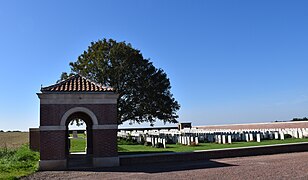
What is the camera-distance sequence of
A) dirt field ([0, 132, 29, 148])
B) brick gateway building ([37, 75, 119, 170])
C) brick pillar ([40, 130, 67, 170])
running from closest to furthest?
brick pillar ([40, 130, 67, 170]) < brick gateway building ([37, 75, 119, 170]) < dirt field ([0, 132, 29, 148])

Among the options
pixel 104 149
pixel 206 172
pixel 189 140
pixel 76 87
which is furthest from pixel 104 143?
pixel 189 140

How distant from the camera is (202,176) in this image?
10.9 m

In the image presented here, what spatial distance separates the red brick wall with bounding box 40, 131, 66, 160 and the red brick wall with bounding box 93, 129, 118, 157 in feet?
4.67

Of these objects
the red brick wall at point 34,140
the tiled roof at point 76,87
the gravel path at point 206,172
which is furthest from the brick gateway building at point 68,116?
the red brick wall at point 34,140

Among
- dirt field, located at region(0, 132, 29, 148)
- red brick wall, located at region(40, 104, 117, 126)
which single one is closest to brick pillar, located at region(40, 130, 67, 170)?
red brick wall, located at region(40, 104, 117, 126)

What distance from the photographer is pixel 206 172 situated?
38.2 feet

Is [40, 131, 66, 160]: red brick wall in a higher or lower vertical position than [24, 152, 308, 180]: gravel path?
higher

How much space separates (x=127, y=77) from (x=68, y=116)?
19.3 m

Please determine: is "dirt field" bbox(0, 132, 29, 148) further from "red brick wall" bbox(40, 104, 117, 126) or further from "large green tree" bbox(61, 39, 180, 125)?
"red brick wall" bbox(40, 104, 117, 126)

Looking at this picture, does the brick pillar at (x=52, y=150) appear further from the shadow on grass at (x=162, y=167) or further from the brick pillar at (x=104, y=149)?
the shadow on grass at (x=162, y=167)

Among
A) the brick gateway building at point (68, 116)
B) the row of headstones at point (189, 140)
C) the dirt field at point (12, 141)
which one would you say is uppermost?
the brick gateway building at point (68, 116)

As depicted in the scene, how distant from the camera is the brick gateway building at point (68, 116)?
1441 cm

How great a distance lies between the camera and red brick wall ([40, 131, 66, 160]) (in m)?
14.3

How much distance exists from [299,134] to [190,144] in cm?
892
